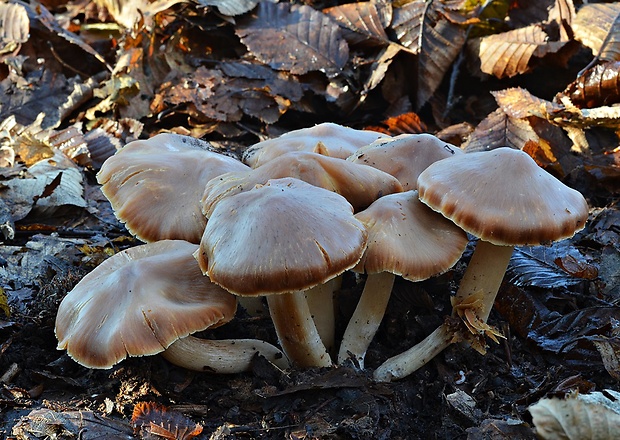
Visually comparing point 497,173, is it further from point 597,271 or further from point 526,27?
point 526,27

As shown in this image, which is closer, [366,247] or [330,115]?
[366,247]

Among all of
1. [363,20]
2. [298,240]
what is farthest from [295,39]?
[298,240]

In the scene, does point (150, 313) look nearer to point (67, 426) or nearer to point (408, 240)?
point (67, 426)

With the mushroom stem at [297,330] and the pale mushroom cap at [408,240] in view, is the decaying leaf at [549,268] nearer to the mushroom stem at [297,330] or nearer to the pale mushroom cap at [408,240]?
the pale mushroom cap at [408,240]

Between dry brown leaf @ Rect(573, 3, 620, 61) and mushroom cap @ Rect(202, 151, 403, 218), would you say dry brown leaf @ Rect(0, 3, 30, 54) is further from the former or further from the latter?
dry brown leaf @ Rect(573, 3, 620, 61)

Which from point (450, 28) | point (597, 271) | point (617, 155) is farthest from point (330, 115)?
point (597, 271)

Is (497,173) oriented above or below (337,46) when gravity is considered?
above
